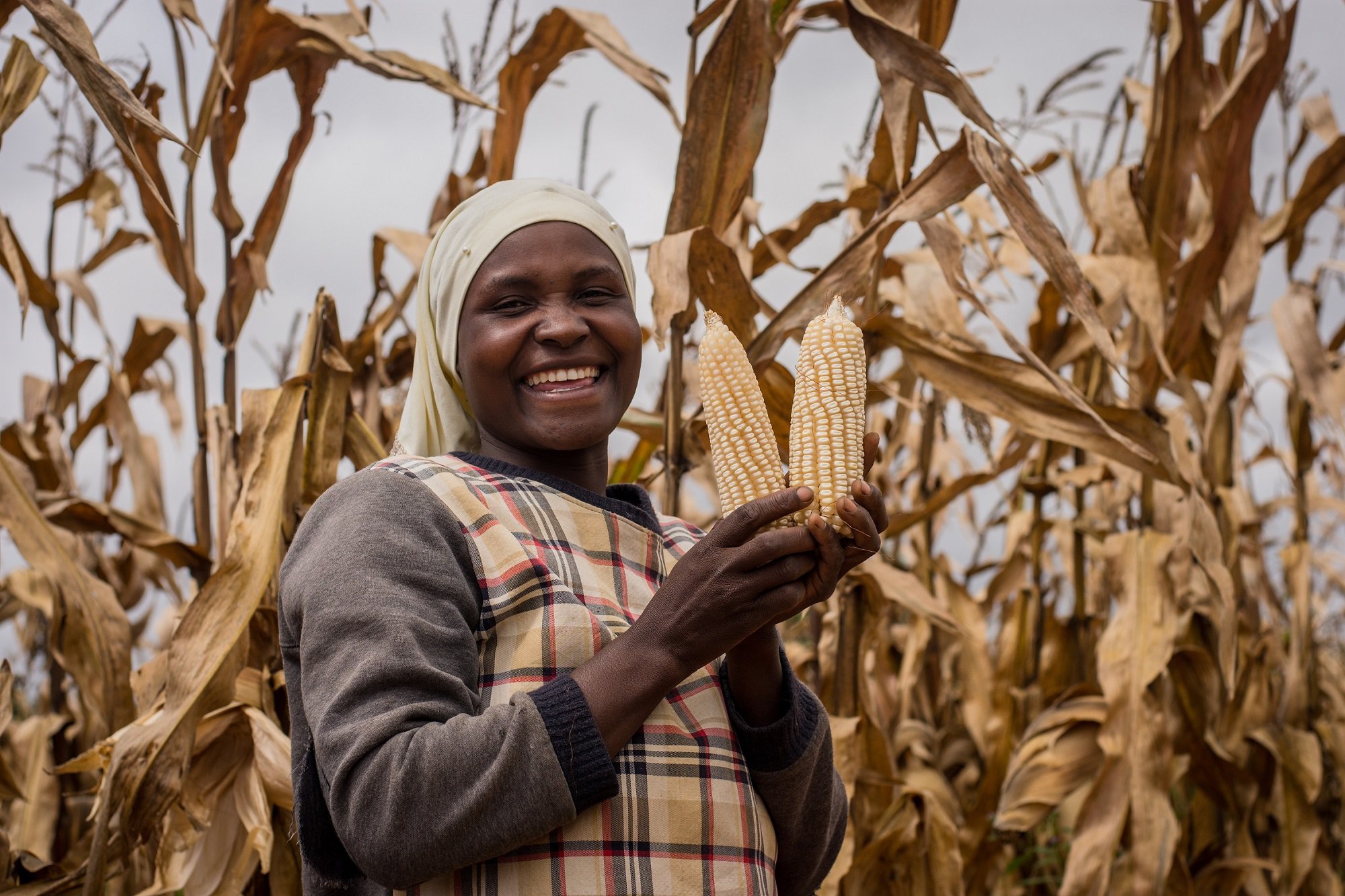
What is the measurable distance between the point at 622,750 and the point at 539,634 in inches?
5.2

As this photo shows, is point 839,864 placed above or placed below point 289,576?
below

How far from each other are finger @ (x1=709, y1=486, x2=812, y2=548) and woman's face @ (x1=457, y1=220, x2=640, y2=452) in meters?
0.30

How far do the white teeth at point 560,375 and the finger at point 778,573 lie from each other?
0.35 m

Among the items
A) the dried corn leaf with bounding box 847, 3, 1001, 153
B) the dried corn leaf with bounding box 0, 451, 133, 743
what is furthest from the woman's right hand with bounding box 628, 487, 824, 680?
the dried corn leaf with bounding box 0, 451, 133, 743

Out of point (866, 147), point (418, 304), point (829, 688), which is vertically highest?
point (866, 147)

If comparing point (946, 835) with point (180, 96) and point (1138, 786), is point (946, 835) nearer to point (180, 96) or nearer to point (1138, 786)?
point (1138, 786)

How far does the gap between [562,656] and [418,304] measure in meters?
0.51

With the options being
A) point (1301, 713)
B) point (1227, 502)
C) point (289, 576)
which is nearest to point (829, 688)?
point (1227, 502)

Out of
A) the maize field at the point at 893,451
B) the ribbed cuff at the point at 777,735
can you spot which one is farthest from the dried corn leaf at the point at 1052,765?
the ribbed cuff at the point at 777,735

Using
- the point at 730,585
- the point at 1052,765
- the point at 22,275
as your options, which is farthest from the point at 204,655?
the point at 1052,765

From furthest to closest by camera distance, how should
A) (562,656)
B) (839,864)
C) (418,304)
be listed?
(839,864) < (418,304) < (562,656)

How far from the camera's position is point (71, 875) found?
1912 millimetres

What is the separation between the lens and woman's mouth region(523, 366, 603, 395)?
4.21 feet

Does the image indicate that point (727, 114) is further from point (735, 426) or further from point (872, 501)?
point (872, 501)
